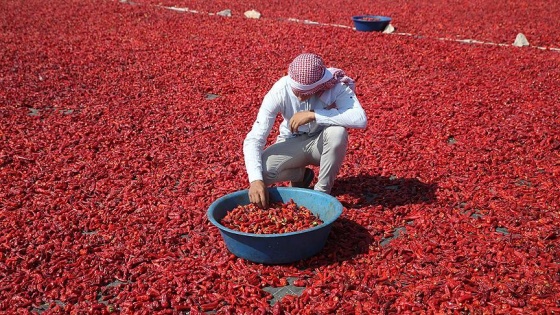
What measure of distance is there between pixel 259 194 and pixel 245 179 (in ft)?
5.24

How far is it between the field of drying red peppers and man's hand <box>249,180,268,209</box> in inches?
19.8

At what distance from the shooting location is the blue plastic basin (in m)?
4.51

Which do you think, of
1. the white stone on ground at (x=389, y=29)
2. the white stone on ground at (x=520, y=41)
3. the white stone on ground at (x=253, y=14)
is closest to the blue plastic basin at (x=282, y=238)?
the white stone on ground at (x=520, y=41)

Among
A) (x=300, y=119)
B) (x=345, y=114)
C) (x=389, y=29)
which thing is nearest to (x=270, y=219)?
(x=300, y=119)

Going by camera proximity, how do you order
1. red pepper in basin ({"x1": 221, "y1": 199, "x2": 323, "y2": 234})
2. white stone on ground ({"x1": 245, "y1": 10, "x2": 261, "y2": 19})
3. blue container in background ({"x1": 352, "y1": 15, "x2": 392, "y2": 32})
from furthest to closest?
white stone on ground ({"x1": 245, "y1": 10, "x2": 261, "y2": 19}) → blue container in background ({"x1": 352, "y1": 15, "x2": 392, "y2": 32}) → red pepper in basin ({"x1": 221, "y1": 199, "x2": 323, "y2": 234})

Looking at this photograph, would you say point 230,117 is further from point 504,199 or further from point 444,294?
point 444,294

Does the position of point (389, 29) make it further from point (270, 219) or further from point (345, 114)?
Answer: point (270, 219)

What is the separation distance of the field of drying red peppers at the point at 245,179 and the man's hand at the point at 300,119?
1030 millimetres

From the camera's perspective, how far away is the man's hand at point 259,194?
4969mm

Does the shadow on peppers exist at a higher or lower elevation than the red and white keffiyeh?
lower

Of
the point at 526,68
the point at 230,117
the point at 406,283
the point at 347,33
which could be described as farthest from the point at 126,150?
the point at 347,33

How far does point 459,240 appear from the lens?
504 cm

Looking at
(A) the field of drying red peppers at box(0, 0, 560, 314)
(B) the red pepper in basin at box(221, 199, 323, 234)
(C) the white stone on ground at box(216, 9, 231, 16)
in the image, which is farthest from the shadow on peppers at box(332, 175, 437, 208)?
(C) the white stone on ground at box(216, 9, 231, 16)

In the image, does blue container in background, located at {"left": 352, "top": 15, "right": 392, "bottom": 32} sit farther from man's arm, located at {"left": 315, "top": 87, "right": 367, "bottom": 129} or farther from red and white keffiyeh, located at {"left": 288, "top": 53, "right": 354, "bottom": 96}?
red and white keffiyeh, located at {"left": 288, "top": 53, "right": 354, "bottom": 96}
